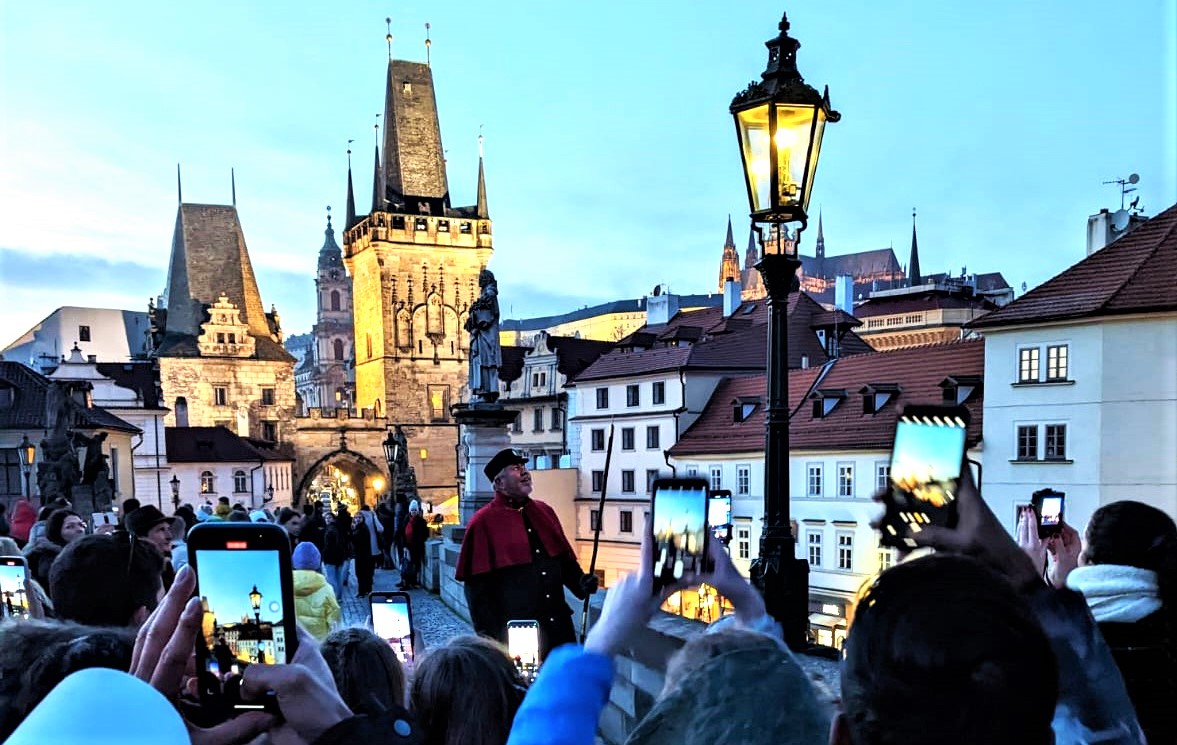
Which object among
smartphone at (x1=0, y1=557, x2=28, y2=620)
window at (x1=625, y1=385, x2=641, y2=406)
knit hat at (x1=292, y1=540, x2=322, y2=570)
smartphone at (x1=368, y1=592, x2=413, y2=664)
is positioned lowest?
window at (x1=625, y1=385, x2=641, y2=406)

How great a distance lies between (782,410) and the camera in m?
3.99

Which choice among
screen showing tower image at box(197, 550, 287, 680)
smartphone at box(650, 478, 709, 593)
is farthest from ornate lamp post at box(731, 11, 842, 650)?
screen showing tower image at box(197, 550, 287, 680)

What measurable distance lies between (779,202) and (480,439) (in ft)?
31.6

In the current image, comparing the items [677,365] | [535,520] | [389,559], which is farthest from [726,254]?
[535,520]

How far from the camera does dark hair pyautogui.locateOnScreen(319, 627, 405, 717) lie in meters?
2.39

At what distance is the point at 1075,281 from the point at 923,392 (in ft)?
14.9

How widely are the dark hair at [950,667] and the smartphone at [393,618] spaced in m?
3.21

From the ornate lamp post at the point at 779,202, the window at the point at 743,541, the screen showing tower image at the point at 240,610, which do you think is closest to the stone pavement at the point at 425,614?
the ornate lamp post at the point at 779,202

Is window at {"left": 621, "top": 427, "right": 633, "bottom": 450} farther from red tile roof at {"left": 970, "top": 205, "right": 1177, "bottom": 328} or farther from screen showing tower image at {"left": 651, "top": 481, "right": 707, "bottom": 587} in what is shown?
screen showing tower image at {"left": 651, "top": 481, "right": 707, "bottom": 587}

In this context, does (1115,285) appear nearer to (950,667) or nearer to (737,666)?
(737,666)

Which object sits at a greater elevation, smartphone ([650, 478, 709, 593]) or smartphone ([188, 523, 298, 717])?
smartphone ([650, 478, 709, 593])

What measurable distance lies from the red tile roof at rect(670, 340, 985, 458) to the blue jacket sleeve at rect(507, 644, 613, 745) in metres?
20.5

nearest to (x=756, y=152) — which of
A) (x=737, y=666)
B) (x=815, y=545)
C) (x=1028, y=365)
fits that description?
(x=737, y=666)

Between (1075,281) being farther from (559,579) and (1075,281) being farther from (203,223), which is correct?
(203,223)
